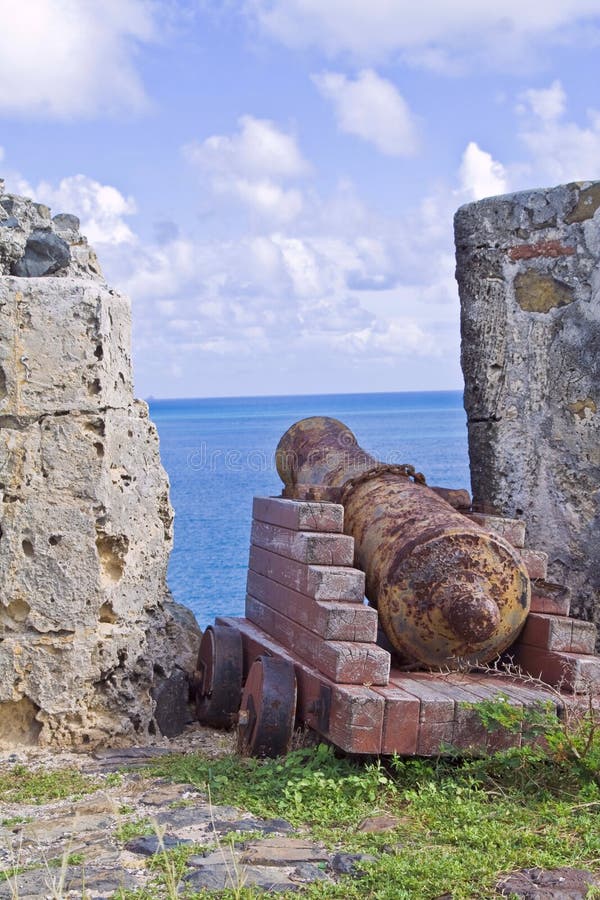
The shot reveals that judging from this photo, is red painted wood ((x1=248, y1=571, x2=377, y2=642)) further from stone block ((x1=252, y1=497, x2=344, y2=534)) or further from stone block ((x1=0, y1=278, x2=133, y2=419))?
stone block ((x1=0, y1=278, x2=133, y2=419))

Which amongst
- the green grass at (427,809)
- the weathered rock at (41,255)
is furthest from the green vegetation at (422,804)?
the weathered rock at (41,255)

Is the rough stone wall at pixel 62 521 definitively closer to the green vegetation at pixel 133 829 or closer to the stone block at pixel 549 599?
the green vegetation at pixel 133 829

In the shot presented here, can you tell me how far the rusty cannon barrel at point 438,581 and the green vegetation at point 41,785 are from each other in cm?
155

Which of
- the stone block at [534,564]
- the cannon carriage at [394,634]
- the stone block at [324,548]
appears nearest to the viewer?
the cannon carriage at [394,634]

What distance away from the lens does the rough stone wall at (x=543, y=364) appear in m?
6.26

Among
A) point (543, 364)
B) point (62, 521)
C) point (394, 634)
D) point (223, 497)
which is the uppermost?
point (543, 364)

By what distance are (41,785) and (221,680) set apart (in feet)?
4.12

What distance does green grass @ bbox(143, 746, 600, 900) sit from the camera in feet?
11.6

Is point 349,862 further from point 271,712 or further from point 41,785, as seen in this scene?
point 41,785

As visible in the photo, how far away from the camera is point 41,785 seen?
185 inches

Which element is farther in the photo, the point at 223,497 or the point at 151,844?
the point at 223,497

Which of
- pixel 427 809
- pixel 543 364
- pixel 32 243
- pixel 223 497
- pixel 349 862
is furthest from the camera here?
pixel 223 497

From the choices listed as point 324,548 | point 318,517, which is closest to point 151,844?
point 324,548

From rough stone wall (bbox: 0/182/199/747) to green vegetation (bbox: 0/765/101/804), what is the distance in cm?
42
